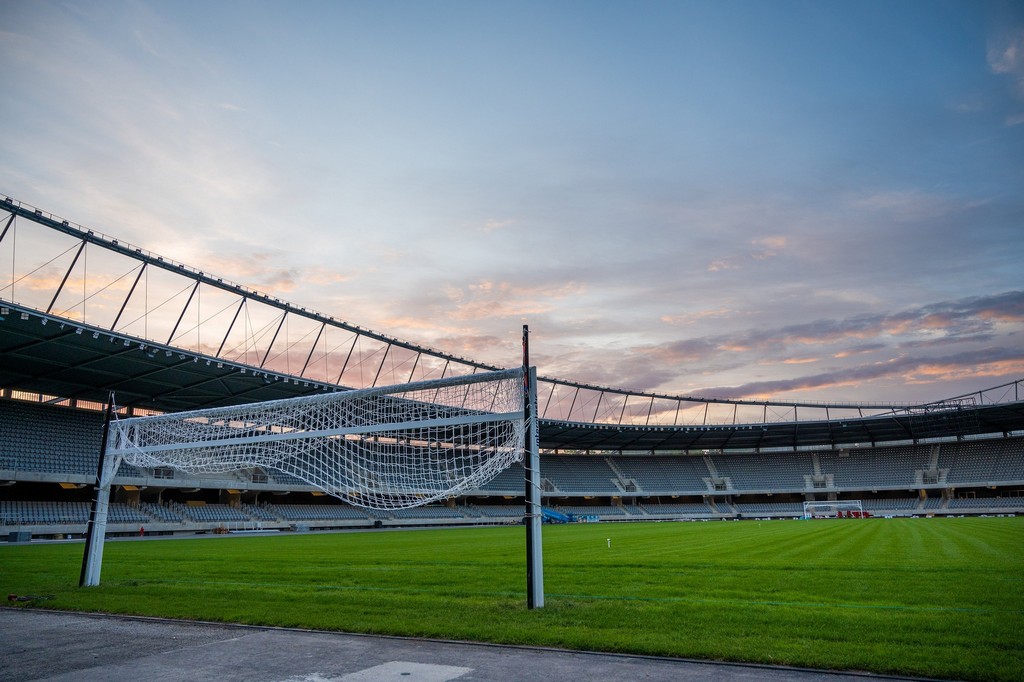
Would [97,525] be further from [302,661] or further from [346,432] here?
[302,661]

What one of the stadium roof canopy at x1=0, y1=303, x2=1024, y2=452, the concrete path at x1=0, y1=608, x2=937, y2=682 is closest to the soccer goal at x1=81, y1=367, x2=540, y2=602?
the concrete path at x1=0, y1=608, x2=937, y2=682

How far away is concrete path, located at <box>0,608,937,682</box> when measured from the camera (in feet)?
23.4

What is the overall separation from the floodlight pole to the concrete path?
94.7 inches

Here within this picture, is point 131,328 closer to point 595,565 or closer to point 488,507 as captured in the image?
point 595,565

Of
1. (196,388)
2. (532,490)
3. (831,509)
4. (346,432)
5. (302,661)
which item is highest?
(196,388)

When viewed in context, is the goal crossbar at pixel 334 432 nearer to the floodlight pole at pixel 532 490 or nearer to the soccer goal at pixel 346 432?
the soccer goal at pixel 346 432

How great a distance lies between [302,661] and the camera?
795 centimetres

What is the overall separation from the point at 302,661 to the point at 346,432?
16.3ft

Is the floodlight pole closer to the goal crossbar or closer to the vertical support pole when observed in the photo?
the goal crossbar

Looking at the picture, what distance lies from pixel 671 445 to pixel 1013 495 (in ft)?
118

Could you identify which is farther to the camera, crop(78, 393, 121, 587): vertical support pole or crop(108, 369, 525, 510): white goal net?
crop(78, 393, 121, 587): vertical support pole

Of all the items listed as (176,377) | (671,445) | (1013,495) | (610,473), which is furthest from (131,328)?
(1013,495)

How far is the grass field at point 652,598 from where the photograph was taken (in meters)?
8.23

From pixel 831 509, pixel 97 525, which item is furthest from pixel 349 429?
pixel 831 509
